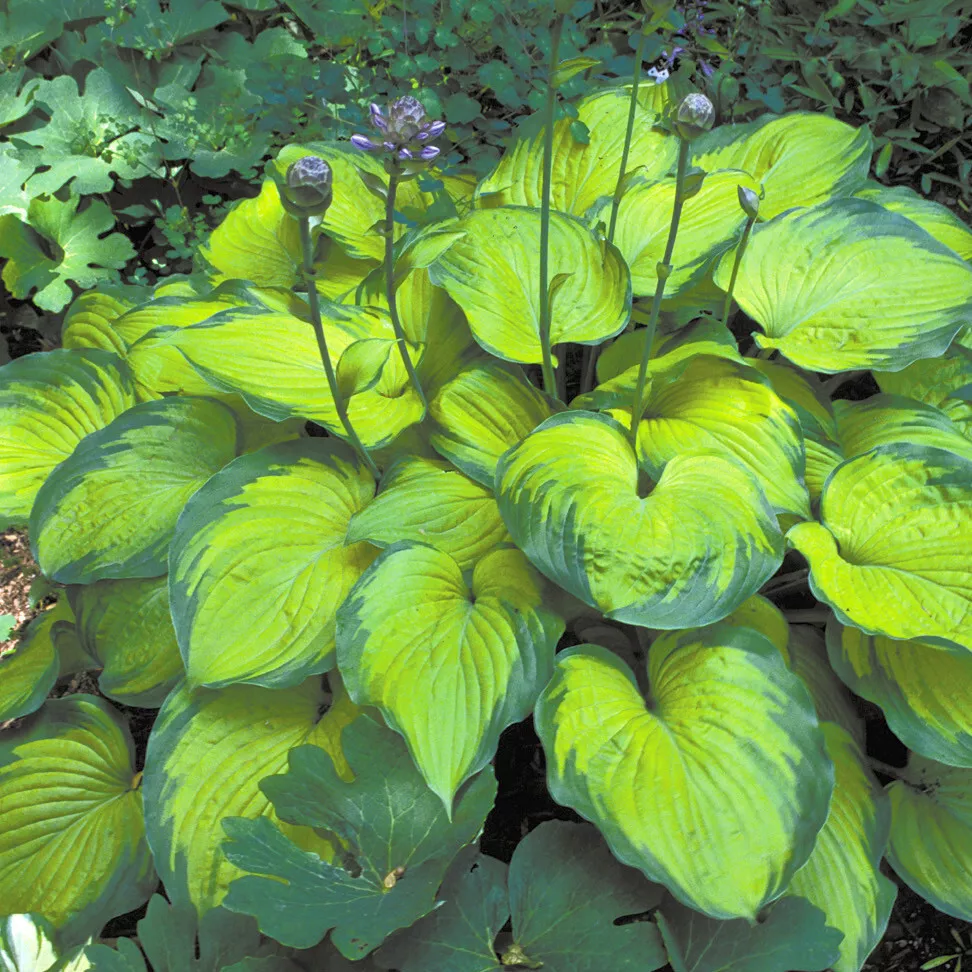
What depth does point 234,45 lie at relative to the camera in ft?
8.62

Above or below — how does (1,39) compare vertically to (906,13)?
below

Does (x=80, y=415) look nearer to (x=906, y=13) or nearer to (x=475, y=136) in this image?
(x=475, y=136)

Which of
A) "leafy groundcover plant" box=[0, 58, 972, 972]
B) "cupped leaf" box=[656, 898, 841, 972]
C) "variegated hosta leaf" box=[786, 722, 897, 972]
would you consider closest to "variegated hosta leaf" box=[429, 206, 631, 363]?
"leafy groundcover plant" box=[0, 58, 972, 972]

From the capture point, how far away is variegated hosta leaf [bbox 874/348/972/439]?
5.74 feet

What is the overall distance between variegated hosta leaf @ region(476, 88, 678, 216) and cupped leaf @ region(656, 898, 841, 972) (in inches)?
57.7

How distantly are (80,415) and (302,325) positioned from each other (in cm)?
53

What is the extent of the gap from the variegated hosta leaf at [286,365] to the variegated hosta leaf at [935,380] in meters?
1.00

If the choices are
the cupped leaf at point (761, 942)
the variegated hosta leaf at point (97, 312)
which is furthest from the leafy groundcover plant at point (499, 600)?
the variegated hosta leaf at point (97, 312)

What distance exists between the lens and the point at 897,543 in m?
1.38

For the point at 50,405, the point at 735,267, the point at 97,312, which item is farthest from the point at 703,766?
the point at 97,312

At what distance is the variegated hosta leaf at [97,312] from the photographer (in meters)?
1.96

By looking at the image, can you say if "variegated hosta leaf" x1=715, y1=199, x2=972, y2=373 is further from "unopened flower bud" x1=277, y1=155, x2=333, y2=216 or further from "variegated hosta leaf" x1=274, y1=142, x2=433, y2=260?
"unopened flower bud" x1=277, y1=155, x2=333, y2=216

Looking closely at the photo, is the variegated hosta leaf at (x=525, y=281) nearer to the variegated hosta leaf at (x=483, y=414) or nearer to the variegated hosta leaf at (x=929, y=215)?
the variegated hosta leaf at (x=483, y=414)

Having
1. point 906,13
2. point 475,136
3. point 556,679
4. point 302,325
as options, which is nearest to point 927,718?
point 556,679
